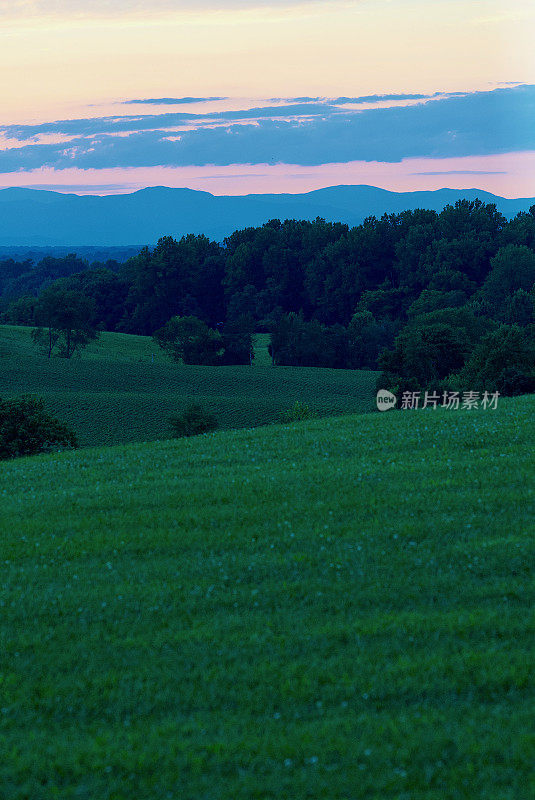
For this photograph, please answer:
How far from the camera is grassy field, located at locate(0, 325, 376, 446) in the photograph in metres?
77.1

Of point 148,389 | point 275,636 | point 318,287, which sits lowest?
point 148,389

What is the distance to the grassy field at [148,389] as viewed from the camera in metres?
77.1

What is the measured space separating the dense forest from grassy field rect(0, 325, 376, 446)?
9.27 meters

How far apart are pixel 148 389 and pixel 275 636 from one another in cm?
9145

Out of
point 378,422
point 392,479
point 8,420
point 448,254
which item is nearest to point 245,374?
point 448,254

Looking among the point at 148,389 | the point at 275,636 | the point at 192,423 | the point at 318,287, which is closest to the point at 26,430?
the point at 192,423

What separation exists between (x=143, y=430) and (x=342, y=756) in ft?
222

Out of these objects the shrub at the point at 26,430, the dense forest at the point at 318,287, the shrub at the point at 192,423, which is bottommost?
the shrub at the point at 192,423

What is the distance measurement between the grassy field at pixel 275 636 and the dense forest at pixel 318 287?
83.8 m

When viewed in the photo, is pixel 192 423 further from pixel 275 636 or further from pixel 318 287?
pixel 318 287

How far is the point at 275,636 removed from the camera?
928cm

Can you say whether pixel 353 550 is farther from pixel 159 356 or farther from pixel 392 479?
pixel 159 356

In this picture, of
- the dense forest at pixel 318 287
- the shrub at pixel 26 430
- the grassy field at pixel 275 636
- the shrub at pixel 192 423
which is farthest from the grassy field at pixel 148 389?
the grassy field at pixel 275 636

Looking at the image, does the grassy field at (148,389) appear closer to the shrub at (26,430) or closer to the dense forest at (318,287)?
the dense forest at (318,287)
